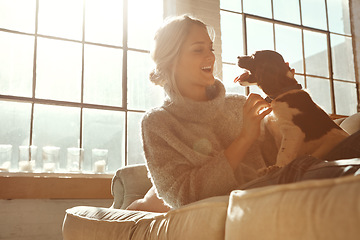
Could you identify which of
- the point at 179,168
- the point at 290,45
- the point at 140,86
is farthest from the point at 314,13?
the point at 179,168

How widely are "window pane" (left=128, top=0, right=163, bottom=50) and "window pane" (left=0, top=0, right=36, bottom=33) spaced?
0.83 m

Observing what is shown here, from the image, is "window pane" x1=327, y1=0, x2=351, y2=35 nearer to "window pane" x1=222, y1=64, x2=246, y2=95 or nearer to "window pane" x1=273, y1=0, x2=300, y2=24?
"window pane" x1=273, y1=0, x2=300, y2=24

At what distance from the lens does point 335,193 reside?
0.53m

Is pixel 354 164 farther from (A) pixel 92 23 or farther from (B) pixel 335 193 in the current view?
(A) pixel 92 23

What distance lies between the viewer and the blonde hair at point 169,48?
1595 millimetres

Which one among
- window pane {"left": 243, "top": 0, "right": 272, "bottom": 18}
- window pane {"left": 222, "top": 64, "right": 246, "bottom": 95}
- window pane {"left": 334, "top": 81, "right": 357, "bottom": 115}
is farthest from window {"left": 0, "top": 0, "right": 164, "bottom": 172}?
window pane {"left": 334, "top": 81, "right": 357, "bottom": 115}

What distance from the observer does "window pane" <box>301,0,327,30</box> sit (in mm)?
4492

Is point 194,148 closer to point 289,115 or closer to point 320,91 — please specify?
point 289,115

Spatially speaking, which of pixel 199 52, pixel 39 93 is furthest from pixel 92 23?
pixel 199 52

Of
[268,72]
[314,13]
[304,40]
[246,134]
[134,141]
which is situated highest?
[314,13]

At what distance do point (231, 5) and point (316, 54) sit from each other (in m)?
1.22

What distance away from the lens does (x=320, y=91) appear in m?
Answer: 4.48

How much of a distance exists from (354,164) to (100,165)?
2.63 m

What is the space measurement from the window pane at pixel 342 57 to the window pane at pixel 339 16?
0.10 meters
